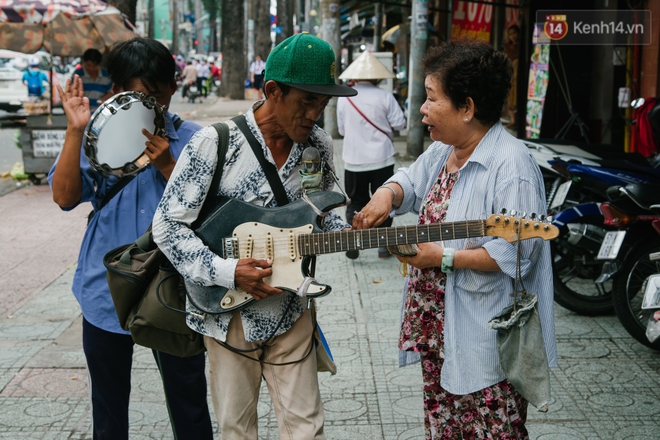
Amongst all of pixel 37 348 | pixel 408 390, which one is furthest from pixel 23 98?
pixel 408 390

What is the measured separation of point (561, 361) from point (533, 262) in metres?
2.44

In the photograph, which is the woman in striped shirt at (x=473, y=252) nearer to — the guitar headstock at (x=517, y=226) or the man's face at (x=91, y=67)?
the guitar headstock at (x=517, y=226)

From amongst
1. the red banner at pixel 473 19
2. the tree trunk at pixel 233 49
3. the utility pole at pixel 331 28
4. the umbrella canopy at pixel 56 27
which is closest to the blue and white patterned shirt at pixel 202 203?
the umbrella canopy at pixel 56 27

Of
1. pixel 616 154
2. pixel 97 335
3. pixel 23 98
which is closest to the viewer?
pixel 97 335

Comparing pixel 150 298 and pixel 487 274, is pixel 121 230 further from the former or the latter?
pixel 487 274

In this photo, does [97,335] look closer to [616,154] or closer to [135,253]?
[135,253]

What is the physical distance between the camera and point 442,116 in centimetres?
275

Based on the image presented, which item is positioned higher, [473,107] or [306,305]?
[473,107]

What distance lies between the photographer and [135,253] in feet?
9.45

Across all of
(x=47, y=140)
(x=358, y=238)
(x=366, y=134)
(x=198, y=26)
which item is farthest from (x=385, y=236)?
(x=198, y=26)

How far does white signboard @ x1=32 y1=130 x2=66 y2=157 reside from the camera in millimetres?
11273

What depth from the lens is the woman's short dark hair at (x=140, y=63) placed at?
3.04m

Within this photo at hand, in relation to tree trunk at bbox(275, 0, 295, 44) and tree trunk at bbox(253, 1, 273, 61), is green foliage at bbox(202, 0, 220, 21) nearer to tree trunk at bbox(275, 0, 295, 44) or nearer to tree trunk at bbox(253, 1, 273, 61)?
tree trunk at bbox(253, 1, 273, 61)

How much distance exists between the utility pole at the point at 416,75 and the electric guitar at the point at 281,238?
885cm
